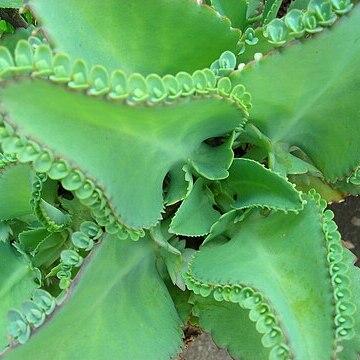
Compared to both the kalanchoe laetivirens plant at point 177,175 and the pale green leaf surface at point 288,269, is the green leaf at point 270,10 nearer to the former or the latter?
the kalanchoe laetivirens plant at point 177,175

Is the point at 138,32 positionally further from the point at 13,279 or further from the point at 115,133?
the point at 13,279

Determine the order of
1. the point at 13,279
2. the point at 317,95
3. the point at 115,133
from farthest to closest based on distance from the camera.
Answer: the point at 13,279 < the point at 317,95 < the point at 115,133

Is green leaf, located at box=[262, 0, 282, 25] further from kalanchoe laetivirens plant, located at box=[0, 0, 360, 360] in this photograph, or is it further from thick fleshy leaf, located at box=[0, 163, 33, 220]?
thick fleshy leaf, located at box=[0, 163, 33, 220]

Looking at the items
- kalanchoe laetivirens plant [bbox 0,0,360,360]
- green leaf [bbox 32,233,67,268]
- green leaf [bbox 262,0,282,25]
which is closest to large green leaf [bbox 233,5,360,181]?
kalanchoe laetivirens plant [bbox 0,0,360,360]

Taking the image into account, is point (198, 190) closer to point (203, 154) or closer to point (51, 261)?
point (203, 154)

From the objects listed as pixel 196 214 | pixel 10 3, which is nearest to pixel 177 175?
pixel 196 214

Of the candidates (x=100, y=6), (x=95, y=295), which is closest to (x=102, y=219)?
(x=95, y=295)

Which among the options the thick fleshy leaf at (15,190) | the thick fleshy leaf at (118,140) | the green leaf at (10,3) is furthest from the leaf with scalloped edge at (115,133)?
the green leaf at (10,3)
